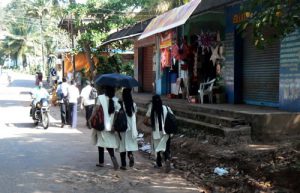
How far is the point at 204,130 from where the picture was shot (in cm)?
1155

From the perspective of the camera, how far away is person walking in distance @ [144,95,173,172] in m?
8.86

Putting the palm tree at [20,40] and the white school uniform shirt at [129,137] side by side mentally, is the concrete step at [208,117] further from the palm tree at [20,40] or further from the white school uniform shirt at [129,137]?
the palm tree at [20,40]

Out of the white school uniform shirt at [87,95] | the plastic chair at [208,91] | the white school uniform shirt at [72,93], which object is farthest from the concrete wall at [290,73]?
the white school uniform shirt at [72,93]

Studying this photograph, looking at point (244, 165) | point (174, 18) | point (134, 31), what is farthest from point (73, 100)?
point (244, 165)

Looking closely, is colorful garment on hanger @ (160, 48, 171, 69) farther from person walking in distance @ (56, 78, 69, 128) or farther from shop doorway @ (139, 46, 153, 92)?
shop doorway @ (139, 46, 153, 92)

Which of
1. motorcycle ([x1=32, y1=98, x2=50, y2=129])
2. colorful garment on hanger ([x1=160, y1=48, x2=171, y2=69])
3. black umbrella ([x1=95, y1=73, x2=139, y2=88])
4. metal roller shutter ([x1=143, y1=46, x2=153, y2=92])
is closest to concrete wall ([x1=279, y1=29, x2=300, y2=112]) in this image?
black umbrella ([x1=95, y1=73, x2=139, y2=88])

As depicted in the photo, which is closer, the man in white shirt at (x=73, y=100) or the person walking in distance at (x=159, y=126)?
the person walking in distance at (x=159, y=126)

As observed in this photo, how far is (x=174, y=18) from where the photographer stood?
44.2ft

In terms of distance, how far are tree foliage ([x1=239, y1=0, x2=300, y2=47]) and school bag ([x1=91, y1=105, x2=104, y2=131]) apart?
11.7 feet

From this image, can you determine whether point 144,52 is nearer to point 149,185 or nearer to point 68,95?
point 68,95

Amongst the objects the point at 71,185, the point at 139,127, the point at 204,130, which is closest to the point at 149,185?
the point at 71,185

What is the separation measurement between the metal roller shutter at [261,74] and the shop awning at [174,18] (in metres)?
1.70

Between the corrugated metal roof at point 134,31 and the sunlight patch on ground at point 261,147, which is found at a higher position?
the corrugated metal roof at point 134,31

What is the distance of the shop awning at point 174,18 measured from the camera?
484 inches
